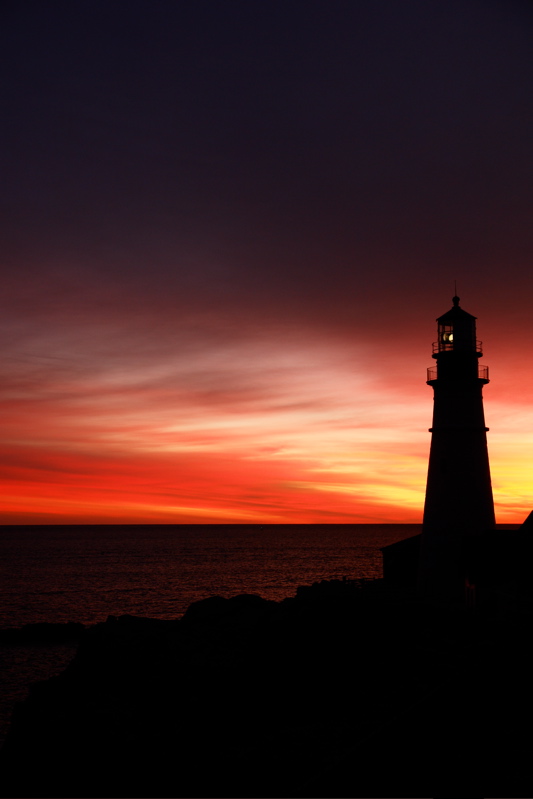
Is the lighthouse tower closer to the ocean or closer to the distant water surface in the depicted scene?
the ocean

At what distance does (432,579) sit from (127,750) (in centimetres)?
1648

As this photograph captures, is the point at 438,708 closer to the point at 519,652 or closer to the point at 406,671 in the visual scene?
the point at 519,652

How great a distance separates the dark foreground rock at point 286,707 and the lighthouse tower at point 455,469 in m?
2.67

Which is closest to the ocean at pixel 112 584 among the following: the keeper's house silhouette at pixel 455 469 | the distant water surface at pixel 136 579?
the distant water surface at pixel 136 579

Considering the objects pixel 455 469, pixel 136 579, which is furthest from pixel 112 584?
pixel 455 469

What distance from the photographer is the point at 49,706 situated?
21.6 metres

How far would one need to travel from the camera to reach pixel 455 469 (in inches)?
1099

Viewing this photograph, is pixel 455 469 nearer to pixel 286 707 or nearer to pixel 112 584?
pixel 286 707

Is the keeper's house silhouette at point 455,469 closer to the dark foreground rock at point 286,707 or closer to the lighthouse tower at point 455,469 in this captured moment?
the lighthouse tower at point 455,469

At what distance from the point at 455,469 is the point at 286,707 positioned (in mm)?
13832

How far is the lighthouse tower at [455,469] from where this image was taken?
2775 centimetres

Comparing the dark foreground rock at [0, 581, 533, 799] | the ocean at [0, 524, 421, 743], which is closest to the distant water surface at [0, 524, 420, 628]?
the ocean at [0, 524, 421, 743]

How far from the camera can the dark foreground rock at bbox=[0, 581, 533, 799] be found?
5.50 metres

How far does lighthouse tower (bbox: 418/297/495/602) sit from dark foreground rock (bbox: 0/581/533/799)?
2.67 metres
